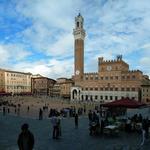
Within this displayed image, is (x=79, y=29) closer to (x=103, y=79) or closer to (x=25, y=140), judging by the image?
(x=103, y=79)

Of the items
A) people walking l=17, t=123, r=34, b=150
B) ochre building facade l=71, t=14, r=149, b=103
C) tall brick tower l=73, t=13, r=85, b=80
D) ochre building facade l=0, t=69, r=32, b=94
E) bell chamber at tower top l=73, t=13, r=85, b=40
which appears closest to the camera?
people walking l=17, t=123, r=34, b=150

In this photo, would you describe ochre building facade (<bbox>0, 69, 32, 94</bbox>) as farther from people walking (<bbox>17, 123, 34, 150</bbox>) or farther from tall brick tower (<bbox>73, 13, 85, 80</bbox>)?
people walking (<bbox>17, 123, 34, 150</bbox>)

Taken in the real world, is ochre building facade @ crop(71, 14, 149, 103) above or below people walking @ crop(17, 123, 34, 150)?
above

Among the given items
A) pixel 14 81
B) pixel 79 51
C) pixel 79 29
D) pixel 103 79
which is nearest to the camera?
pixel 103 79

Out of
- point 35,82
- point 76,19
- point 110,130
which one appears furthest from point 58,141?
point 35,82

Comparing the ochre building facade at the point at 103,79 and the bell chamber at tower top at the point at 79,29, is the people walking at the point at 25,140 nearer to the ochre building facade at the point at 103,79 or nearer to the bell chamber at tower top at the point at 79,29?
the ochre building facade at the point at 103,79

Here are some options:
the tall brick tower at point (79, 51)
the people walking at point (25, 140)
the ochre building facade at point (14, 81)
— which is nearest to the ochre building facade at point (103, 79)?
the tall brick tower at point (79, 51)

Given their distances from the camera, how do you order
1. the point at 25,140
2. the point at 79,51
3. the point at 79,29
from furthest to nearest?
the point at 79,29 < the point at 79,51 < the point at 25,140

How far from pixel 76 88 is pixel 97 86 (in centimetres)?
813

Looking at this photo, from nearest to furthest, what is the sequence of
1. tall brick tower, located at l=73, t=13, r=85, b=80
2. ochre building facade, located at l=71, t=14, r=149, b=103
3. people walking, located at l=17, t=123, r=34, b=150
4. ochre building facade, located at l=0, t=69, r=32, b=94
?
people walking, located at l=17, t=123, r=34, b=150 < ochre building facade, located at l=71, t=14, r=149, b=103 < tall brick tower, located at l=73, t=13, r=85, b=80 < ochre building facade, located at l=0, t=69, r=32, b=94

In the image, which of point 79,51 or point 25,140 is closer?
point 25,140

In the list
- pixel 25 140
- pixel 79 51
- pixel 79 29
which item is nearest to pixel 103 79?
pixel 79 51

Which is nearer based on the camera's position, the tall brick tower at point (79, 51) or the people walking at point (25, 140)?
the people walking at point (25, 140)

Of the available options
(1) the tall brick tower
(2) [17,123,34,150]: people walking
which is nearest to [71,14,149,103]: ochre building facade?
(1) the tall brick tower
